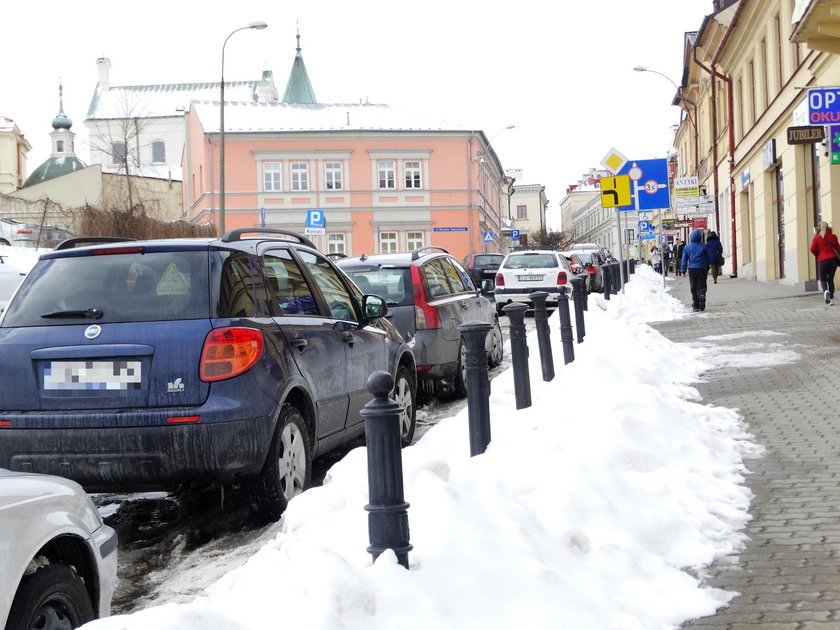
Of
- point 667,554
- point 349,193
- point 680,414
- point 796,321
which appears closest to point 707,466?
point 680,414

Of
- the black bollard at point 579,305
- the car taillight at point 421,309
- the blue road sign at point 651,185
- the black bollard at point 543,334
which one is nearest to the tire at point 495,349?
the black bollard at point 579,305

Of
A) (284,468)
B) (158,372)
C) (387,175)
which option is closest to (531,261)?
(284,468)

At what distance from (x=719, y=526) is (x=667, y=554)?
0.54 m

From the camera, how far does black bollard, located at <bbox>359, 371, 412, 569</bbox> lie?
3.84 m

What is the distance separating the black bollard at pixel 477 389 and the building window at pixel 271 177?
53.8 metres

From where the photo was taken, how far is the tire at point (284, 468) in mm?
5547

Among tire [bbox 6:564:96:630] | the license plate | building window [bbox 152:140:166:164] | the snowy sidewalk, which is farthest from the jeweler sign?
building window [bbox 152:140:166:164]

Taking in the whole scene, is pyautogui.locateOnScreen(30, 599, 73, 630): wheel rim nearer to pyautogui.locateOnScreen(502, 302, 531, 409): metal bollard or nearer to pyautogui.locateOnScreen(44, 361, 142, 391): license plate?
pyautogui.locateOnScreen(44, 361, 142, 391): license plate

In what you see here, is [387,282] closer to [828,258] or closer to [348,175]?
[828,258]

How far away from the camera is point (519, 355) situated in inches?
297

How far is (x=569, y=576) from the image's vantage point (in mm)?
4004

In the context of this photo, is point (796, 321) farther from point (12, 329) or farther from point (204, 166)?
point (204, 166)

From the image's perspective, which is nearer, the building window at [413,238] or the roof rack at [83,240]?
the roof rack at [83,240]

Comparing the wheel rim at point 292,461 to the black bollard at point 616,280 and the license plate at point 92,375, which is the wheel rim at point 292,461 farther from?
the black bollard at point 616,280
